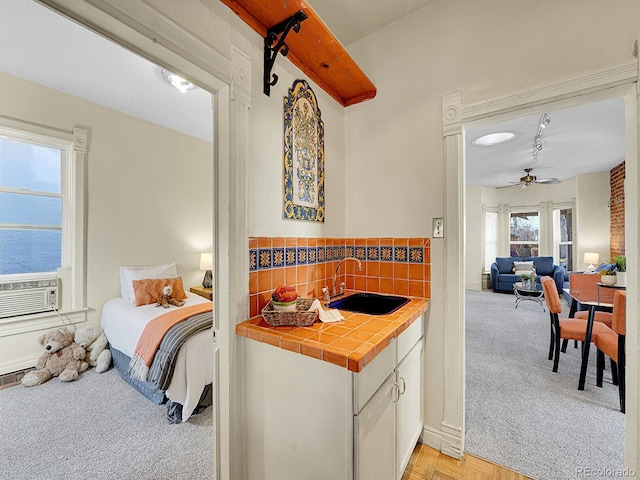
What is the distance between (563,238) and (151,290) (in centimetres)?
882

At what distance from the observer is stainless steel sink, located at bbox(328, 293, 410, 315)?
1787 millimetres

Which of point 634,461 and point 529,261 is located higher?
point 529,261

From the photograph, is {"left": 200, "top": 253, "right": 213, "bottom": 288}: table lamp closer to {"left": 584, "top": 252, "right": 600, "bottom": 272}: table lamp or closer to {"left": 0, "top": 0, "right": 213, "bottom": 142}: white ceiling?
{"left": 0, "top": 0, "right": 213, "bottom": 142}: white ceiling

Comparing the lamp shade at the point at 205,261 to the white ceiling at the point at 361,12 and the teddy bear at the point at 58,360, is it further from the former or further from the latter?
the white ceiling at the point at 361,12

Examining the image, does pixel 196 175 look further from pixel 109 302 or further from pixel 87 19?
pixel 87 19

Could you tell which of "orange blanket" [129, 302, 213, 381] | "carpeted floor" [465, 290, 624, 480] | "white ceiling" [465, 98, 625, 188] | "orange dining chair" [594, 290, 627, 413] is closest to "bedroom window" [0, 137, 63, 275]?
"orange blanket" [129, 302, 213, 381]

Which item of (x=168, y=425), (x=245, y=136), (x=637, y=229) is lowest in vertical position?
(x=168, y=425)

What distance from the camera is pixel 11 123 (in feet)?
8.21

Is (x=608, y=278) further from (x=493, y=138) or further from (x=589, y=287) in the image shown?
(x=493, y=138)

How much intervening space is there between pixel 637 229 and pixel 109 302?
4306mm

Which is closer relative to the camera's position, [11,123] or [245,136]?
[245,136]

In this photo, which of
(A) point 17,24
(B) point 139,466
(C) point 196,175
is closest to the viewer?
(B) point 139,466

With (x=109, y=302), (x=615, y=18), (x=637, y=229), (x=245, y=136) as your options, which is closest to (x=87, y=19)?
(x=245, y=136)

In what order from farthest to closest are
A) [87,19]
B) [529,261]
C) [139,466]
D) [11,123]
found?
[529,261] → [11,123] → [139,466] → [87,19]
